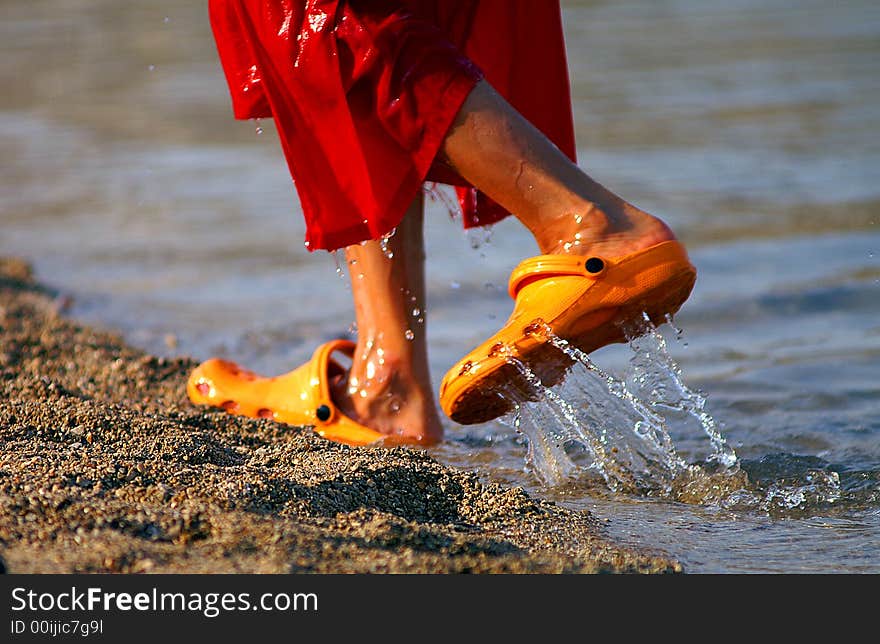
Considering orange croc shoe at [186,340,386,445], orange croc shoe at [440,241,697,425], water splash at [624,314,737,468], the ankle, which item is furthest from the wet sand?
the ankle

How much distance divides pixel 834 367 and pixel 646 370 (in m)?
0.95

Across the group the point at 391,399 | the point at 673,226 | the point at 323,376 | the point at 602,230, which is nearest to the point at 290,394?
the point at 323,376

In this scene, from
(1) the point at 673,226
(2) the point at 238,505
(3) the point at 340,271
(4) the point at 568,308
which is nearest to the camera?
(2) the point at 238,505

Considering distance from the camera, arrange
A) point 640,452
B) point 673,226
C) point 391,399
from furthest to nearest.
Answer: point 673,226, point 391,399, point 640,452

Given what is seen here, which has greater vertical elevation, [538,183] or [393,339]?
[538,183]

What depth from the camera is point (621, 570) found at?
1.93 meters

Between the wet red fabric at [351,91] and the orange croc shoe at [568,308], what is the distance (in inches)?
11.7

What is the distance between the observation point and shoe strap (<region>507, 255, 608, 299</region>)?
2.20m

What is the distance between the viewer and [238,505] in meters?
2.01

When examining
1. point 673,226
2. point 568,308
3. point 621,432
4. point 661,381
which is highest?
point 673,226

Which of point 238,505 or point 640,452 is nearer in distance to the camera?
point 238,505

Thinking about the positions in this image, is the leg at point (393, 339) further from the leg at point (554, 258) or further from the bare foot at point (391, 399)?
the leg at point (554, 258)

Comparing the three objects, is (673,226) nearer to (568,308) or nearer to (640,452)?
(640,452)

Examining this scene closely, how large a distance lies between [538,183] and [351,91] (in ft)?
1.29
